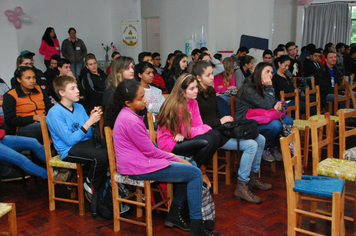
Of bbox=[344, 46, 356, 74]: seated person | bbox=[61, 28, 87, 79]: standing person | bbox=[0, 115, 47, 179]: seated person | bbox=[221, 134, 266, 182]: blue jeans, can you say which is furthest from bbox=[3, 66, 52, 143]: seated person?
bbox=[344, 46, 356, 74]: seated person

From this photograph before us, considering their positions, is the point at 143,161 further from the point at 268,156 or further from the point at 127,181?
the point at 268,156

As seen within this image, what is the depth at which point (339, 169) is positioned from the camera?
2.44 meters

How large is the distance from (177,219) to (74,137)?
1066 millimetres

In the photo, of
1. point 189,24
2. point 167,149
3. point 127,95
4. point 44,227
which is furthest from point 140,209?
point 189,24

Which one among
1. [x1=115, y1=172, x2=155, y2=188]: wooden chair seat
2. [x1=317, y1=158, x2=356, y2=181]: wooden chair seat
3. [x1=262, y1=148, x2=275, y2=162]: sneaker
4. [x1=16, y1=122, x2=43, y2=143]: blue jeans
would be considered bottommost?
[x1=262, y1=148, x2=275, y2=162]: sneaker

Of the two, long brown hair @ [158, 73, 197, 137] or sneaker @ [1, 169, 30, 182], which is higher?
long brown hair @ [158, 73, 197, 137]

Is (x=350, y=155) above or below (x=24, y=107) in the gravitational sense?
below

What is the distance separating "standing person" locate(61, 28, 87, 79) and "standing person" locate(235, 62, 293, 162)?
5.35 meters

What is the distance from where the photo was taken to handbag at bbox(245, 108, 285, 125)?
3506 mm

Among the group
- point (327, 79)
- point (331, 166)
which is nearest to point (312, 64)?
point (327, 79)

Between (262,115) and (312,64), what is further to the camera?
(312,64)

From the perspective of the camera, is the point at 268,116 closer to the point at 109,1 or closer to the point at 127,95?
the point at 127,95

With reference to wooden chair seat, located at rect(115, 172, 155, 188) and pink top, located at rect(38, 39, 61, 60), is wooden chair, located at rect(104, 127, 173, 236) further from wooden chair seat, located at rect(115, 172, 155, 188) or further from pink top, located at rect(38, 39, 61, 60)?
pink top, located at rect(38, 39, 61, 60)

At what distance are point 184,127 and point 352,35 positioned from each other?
12161 mm
